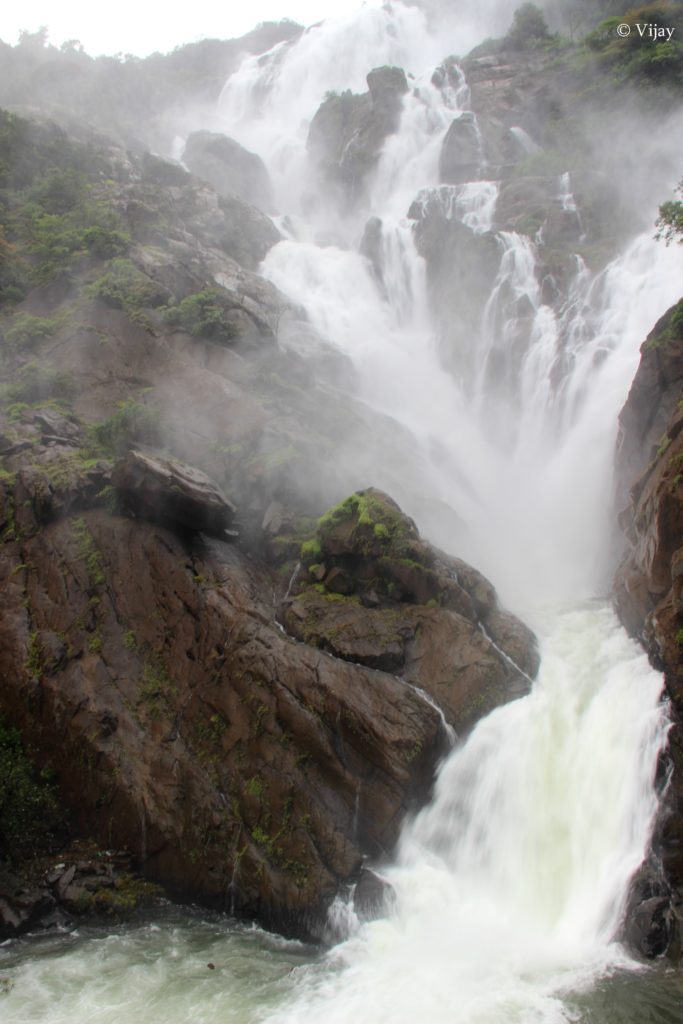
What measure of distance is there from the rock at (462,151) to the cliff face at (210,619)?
26.8 meters

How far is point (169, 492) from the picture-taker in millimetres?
15062

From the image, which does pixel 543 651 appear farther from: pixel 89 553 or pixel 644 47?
pixel 644 47

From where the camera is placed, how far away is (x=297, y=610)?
1494 cm

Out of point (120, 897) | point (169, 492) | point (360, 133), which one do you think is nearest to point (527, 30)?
point (360, 133)

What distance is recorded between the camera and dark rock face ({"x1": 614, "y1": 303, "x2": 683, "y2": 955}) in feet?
33.8

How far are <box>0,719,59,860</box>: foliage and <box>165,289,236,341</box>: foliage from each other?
13540 millimetres

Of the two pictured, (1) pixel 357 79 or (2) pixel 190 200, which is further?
(1) pixel 357 79

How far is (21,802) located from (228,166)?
48.0m

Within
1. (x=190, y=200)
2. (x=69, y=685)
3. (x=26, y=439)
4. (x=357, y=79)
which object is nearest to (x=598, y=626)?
(x=69, y=685)

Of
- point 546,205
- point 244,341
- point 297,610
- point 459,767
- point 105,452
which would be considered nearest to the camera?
point 459,767

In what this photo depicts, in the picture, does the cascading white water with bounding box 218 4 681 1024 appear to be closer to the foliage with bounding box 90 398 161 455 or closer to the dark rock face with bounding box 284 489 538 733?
the dark rock face with bounding box 284 489 538 733

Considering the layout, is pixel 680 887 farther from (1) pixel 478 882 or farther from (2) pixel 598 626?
(2) pixel 598 626

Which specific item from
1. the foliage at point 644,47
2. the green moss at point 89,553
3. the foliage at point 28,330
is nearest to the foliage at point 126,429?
the green moss at point 89,553

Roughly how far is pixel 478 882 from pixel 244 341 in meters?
17.5
